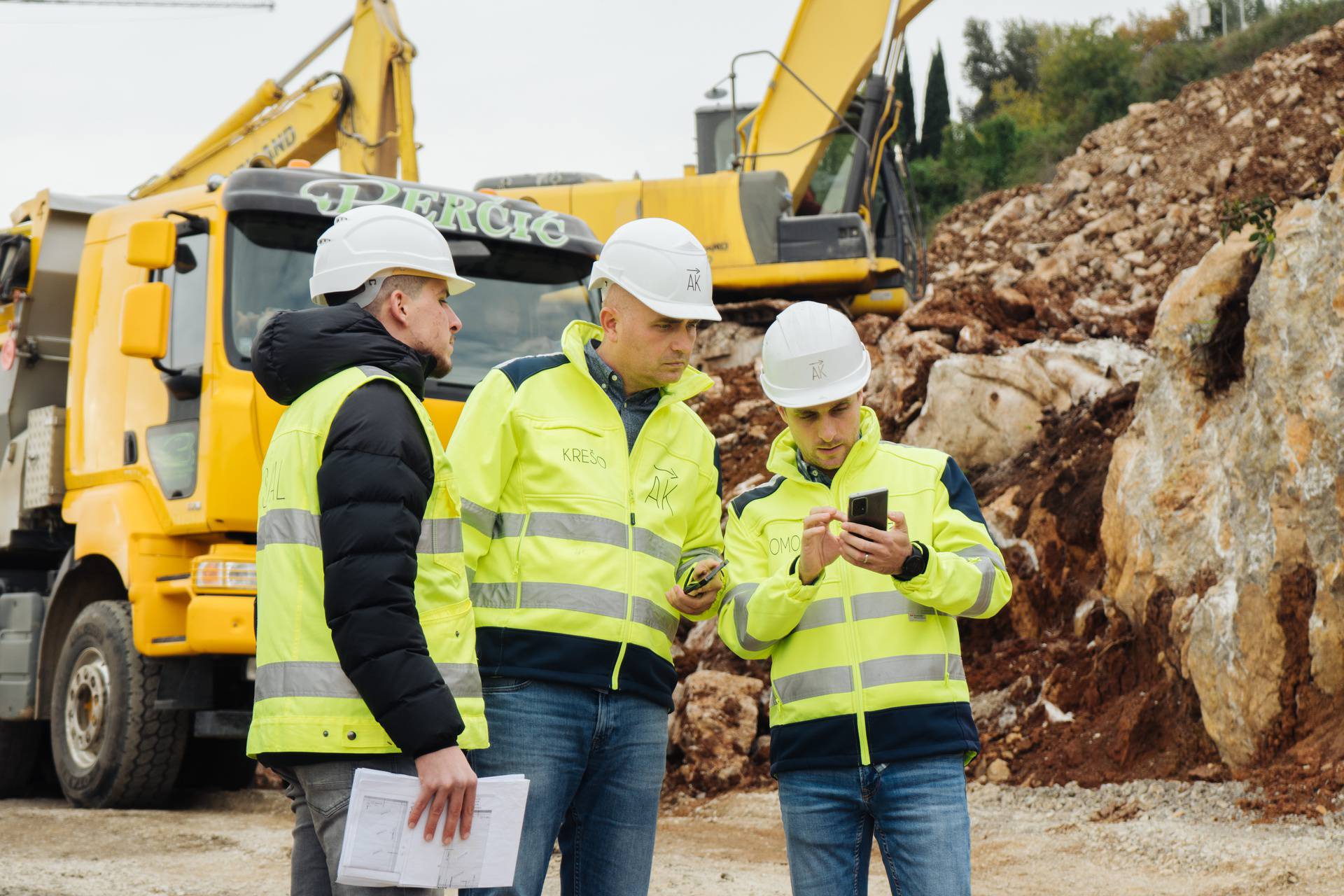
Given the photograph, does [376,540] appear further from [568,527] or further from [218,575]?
[218,575]

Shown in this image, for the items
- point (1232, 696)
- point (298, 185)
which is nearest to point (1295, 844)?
point (1232, 696)

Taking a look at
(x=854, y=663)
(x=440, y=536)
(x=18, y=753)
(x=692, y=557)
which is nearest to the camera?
(x=440, y=536)

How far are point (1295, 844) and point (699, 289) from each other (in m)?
3.67

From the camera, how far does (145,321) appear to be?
6.43 metres

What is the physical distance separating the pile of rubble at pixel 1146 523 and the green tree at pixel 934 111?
29220 millimetres

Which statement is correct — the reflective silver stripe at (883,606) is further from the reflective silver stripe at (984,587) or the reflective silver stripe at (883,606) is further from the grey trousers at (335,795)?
the grey trousers at (335,795)

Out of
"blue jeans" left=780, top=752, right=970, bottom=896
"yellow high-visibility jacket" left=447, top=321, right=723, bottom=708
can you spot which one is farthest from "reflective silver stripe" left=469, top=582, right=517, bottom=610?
"blue jeans" left=780, top=752, right=970, bottom=896

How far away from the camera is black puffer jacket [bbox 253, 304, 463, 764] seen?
7.30 ft

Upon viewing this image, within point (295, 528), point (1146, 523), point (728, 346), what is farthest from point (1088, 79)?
point (295, 528)

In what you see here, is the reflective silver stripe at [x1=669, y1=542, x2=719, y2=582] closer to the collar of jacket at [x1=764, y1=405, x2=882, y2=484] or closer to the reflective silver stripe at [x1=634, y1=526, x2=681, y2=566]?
the reflective silver stripe at [x1=634, y1=526, x2=681, y2=566]

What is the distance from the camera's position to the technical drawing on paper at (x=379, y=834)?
224 centimetres

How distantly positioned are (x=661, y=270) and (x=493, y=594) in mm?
807

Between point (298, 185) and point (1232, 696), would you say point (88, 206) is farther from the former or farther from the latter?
point (1232, 696)

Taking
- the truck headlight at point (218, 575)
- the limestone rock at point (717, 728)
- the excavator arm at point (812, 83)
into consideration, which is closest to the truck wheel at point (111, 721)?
the truck headlight at point (218, 575)
